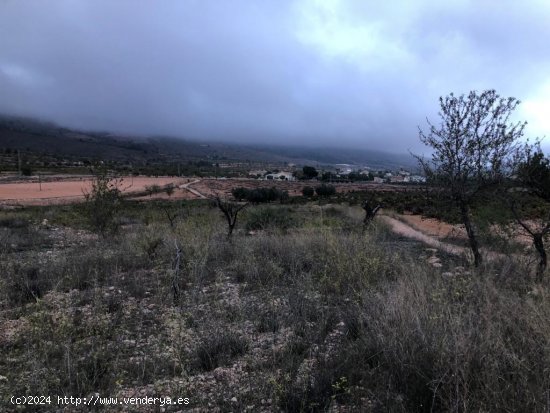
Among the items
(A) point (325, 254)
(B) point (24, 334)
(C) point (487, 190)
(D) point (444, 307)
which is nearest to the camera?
(D) point (444, 307)

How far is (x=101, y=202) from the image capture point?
14945mm

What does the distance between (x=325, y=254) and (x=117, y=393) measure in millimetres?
6212

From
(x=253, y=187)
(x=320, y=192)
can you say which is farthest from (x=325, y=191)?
(x=253, y=187)

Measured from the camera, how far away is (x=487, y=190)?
8711 mm

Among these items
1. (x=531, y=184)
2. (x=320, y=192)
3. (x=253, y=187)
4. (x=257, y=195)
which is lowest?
(x=253, y=187)

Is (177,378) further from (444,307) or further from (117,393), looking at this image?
(444,307)

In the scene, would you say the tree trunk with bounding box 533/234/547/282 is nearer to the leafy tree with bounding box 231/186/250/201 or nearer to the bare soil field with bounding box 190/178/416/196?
the leafy tree with bounding box 231/186/250/201

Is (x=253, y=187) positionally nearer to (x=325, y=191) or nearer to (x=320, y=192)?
(x=320, y=192)

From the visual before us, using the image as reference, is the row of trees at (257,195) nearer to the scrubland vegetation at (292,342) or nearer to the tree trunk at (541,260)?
the tree trunk at (541,260)

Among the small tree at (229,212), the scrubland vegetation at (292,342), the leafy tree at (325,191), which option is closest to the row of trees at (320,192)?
the leafy tree at (325,191)

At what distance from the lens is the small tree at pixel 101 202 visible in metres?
14.9

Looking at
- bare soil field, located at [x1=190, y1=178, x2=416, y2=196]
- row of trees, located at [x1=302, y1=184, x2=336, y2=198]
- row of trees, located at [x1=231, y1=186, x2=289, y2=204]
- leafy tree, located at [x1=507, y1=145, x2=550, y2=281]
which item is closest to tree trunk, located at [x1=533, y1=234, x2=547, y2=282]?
leafy tree, located at [x1=507, y1=145, x2=550, y2=281]

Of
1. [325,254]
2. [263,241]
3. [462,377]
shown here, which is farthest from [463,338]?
[263,241]

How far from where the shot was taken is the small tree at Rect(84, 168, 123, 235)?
14922 mm
